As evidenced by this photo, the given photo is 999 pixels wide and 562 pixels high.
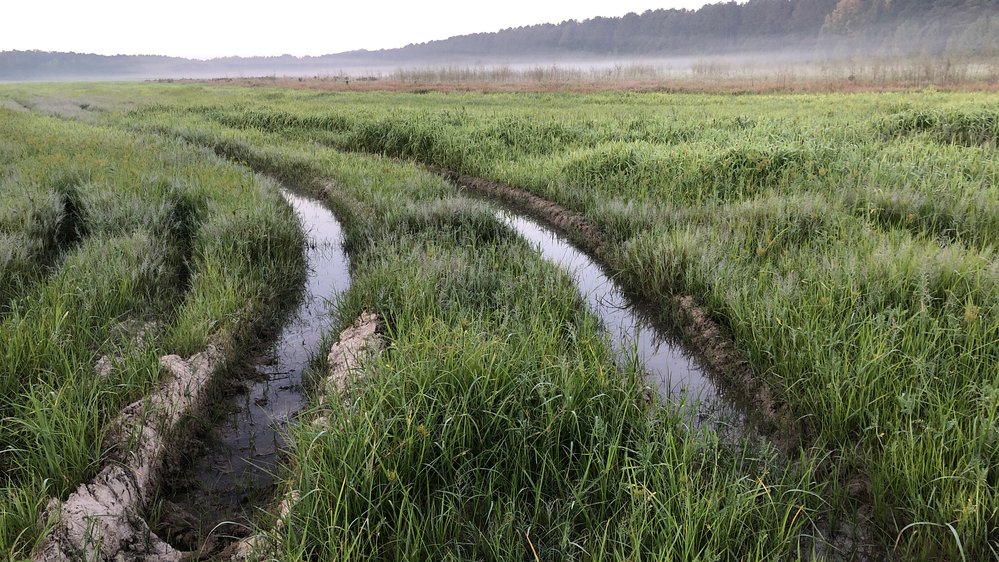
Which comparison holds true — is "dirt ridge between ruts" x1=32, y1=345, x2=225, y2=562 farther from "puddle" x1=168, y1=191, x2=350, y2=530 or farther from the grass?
the grass

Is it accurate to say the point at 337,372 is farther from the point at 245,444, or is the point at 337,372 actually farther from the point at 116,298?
the point at 116,298

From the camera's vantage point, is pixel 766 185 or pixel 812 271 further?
pixel 766 185

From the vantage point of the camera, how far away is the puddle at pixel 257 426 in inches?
113

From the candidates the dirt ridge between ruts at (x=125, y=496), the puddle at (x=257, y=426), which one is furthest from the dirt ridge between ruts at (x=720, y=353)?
the dirt ridge between ruts at (x=125, y=496)

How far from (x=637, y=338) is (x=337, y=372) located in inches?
82.2

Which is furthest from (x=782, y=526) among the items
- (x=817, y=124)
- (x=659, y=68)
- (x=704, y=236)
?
(x=659, y=68)

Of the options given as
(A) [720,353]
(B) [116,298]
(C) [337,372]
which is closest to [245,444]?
(C) [337,372]

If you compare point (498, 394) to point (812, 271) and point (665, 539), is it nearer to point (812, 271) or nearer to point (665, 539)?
point (665, 539)

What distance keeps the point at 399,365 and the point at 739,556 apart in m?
1.92

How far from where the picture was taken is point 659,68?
5244 centimetres

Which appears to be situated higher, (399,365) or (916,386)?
(399,365)

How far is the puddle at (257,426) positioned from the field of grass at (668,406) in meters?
0.48

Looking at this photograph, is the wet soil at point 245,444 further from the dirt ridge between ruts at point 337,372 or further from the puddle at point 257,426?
the dirt ridge between ruts at point 337,372

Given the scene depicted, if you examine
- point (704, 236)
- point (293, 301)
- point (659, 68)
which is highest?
point (659, 68)
